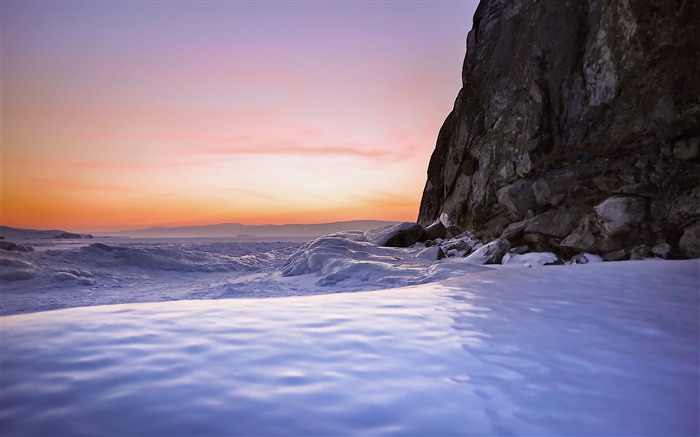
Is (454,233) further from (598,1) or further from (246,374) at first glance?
(246,374)

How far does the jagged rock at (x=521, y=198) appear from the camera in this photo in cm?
922

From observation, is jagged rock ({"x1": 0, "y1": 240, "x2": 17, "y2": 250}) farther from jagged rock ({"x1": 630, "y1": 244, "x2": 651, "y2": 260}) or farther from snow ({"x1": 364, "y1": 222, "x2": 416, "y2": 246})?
jagged rock ({"x1": 630, "y1": 244, "x2": 651, "y2": 260})

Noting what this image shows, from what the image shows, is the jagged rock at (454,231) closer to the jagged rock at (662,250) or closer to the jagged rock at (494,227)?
the jagged rock at (494,227)

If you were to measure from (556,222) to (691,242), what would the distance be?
83.6 inches

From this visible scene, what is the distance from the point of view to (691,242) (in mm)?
5691

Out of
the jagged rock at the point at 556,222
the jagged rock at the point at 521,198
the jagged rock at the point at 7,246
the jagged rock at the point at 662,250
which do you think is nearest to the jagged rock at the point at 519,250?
the jagged rock at the point at 556,222

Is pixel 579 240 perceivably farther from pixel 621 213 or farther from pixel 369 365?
pixel 369 365

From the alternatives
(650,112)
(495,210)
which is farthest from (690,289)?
Answer: (495,210)

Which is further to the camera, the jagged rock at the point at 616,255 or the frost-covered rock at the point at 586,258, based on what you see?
the frost-covered rock at the point at 586,258

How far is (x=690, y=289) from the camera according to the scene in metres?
2.96

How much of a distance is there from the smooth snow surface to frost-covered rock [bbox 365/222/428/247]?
315 inches

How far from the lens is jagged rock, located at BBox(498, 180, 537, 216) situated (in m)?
9.22

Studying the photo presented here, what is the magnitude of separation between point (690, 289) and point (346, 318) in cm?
280

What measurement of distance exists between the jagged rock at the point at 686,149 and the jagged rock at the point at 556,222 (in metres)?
1.81
